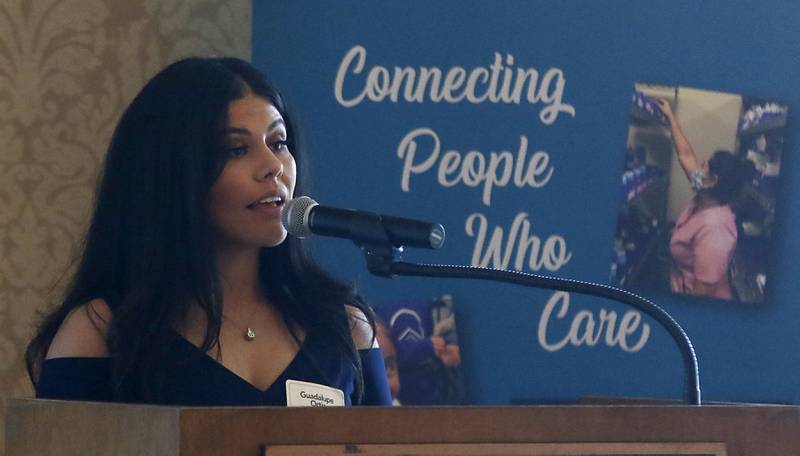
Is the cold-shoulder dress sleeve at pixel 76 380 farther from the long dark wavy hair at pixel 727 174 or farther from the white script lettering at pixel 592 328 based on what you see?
the long dark wavy hair at pixel 727 174

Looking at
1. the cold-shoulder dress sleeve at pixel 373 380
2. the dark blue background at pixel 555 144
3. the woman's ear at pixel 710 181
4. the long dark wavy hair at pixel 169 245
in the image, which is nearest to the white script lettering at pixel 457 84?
the dark blue background at pixel 555 144

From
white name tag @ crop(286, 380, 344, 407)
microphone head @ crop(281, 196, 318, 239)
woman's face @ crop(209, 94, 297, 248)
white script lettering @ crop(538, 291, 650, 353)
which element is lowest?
white name tag @ crop(286, 380, 344, 407)

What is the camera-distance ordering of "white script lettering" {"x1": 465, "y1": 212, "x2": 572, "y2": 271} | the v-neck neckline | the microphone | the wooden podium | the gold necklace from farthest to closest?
1. "white script lettering" {"x1": 465, "y1": 212, "x2": 572, "y2": 271}
2. the gold necklace
3. the v-neck neckline
4. the microphone
5. the wooden podium

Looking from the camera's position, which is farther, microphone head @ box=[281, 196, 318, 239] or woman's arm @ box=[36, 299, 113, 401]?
woman's arm @ box=[36, 299, 113, 401]

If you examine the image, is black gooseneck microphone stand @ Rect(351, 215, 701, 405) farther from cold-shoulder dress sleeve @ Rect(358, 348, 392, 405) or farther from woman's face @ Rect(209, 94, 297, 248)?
cold-shoulder dress sleeve @ Rect(358, 348, 392, 405)

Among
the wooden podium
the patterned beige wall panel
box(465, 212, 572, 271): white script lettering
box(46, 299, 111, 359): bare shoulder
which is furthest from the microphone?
the patterned beige wall panel

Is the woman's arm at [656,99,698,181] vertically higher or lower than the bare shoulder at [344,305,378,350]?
higher

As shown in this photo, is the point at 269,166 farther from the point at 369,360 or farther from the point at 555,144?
the point at 555,144

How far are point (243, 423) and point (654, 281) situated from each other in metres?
1.56

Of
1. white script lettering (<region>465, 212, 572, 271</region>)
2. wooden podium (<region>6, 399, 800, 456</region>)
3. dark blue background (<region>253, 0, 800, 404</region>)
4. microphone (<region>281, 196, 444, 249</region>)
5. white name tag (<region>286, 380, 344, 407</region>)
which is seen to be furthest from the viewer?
white script lettering (<region>465, 212, 572, 271</region>)

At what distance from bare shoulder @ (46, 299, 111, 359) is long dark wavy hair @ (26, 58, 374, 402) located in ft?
0.06

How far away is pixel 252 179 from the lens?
171cm

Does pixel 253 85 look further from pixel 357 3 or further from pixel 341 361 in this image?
pixel 357 3

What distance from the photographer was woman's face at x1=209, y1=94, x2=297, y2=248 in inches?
67.1
